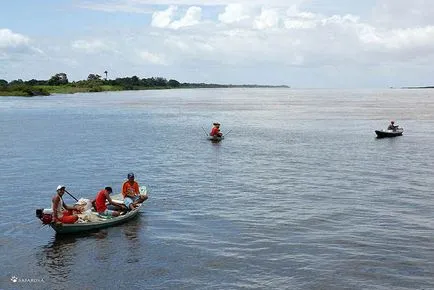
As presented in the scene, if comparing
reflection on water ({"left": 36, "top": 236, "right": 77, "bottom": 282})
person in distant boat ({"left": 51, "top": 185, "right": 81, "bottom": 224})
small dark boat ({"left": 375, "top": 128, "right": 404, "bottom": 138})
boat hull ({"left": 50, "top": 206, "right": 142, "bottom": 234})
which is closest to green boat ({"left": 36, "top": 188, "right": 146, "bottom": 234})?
boat hull ({"left": 50, "top": 206, "right": 142, "bottom": 234})

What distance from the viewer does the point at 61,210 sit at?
2438 centimetres

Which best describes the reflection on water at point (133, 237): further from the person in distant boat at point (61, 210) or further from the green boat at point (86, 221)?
the person in distant boat at point (61, 210)

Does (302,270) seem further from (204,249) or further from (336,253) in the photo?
(204,249)

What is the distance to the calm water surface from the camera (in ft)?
66.2

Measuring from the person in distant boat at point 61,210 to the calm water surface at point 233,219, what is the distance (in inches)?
39.3

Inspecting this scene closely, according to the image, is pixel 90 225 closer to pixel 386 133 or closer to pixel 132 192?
pixel 132 192

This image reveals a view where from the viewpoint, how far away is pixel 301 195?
3294 centimetres

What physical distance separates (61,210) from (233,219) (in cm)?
849

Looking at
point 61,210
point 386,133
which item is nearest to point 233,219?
point 61,210

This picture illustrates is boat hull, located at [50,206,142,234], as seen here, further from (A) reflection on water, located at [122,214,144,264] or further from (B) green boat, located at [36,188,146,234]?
(A) reflection on water, located at [122,214,144,264]

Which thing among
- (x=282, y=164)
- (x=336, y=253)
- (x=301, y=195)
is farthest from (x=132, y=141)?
(x=336, y=253)

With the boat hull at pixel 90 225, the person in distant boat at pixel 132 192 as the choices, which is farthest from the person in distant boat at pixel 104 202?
the person in distant boat at pixel 132 192

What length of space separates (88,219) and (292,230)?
954cm

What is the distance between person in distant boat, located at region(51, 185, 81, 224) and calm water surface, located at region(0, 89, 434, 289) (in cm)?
100
